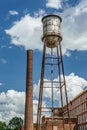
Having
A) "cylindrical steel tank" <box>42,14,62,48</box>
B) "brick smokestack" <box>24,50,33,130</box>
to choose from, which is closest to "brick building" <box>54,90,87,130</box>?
"brick smokestack" <box>24,50,33,130</box>

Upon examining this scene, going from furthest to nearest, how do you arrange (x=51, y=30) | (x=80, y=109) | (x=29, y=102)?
(x=80, y=109) < (x=29, y=102) < (x=51, y=30)

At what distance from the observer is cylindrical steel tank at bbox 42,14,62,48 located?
37.8 metres

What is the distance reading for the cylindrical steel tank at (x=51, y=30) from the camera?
1490 inches

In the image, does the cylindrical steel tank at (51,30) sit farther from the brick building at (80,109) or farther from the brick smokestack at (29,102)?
the brick building at (80,109)

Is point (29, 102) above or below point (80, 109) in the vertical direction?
below

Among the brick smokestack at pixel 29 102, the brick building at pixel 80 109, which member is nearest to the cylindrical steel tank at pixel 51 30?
the brick smokestack at pixel 29 102

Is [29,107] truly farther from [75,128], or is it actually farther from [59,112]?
[59,112]

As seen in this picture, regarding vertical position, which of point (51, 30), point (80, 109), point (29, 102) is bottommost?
point (29, 102)

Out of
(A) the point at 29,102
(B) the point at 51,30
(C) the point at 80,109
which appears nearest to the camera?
(B) the point at 51,30

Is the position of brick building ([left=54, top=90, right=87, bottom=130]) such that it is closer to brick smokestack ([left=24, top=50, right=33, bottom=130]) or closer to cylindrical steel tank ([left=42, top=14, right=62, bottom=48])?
brick smokestack ([left=24, top=50, right=33, bottom=130])

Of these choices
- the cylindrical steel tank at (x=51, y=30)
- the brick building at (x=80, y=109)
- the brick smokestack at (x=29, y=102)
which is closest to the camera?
the cylindrical steel tank at (x=51, y=30)

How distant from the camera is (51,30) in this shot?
3806 cm

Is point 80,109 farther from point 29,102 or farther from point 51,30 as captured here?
point 51,30

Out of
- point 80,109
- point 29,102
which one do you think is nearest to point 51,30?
point 29,102
